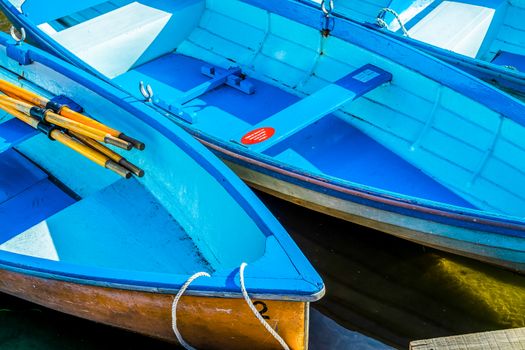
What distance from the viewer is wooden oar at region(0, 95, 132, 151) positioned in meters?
4.82

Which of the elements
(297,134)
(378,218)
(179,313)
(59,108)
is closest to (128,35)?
(59,108)

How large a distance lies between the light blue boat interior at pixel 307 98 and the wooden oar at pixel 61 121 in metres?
1.01

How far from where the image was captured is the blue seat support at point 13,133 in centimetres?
517

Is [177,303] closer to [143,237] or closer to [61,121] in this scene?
[143,237]

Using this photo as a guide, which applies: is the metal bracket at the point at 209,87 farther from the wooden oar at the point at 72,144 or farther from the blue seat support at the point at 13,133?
the blue seat support at the point at 13,133

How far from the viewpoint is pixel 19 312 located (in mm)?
5176

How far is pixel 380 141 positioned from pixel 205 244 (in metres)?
1.91

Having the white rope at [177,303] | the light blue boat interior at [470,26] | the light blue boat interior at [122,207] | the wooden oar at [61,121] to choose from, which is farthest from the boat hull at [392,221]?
the light blue boat interior at [470,26]

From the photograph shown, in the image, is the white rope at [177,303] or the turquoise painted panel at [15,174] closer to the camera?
the white rope at [177,303]

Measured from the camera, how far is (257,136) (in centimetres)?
542

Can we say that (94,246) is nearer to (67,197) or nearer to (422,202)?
(67,197)

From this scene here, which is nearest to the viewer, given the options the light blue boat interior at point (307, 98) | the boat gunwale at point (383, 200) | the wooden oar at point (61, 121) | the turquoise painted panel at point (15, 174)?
the boat gunwale at point (383, 200)

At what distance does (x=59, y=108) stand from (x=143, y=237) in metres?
1.24

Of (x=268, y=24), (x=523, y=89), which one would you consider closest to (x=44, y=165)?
(x=268, y=24)
